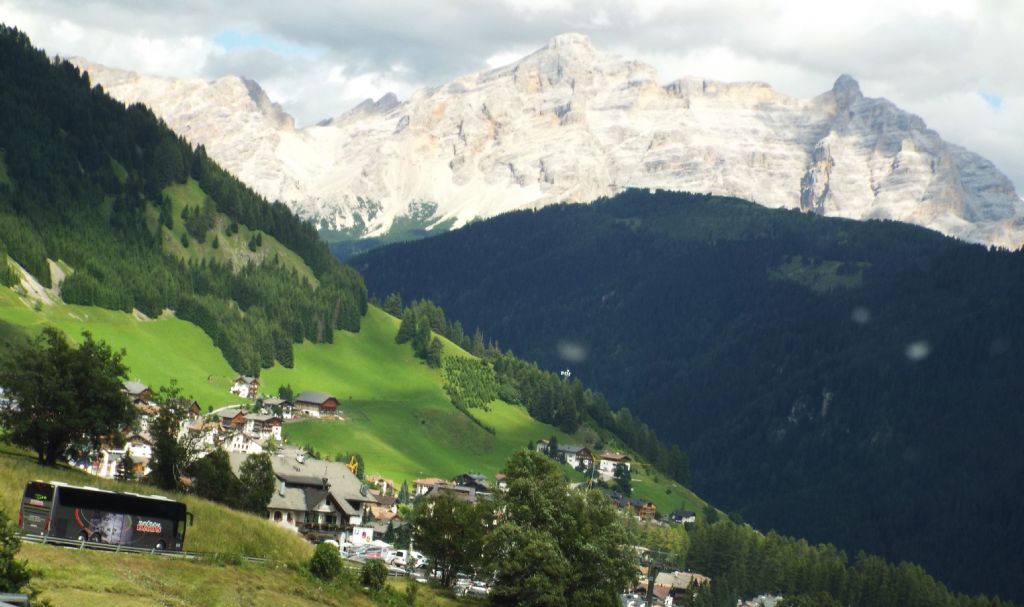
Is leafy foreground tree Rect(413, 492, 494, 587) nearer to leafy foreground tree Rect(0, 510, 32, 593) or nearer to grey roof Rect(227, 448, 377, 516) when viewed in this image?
grey roof Rect(227, 448, 377, 516)

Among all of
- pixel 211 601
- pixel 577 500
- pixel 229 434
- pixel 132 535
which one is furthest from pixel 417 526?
pixel 229 434

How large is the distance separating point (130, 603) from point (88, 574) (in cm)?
419

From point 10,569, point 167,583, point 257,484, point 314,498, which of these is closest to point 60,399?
point 257,484

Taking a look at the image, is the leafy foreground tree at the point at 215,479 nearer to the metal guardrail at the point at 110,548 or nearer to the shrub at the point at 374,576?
the shrub at the point at 374,576

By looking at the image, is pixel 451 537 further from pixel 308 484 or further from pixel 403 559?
pixel 308 484

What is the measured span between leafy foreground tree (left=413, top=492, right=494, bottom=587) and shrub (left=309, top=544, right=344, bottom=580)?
23.8m

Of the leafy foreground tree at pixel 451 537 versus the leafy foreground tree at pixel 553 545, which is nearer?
the leafy foreground tree at pixel 553 545

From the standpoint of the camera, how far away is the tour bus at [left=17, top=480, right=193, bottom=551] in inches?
2606

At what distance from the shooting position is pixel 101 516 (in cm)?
6831

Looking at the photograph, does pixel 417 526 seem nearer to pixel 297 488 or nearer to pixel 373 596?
pixel 373 596

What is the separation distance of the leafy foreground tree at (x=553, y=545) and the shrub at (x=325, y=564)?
1793 cm

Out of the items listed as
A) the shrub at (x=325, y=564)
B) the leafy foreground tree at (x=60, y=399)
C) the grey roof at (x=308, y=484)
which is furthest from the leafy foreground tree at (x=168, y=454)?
the grey roof at (x=308, y=484)

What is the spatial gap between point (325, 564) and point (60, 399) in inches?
998

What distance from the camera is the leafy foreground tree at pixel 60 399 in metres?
87.6
